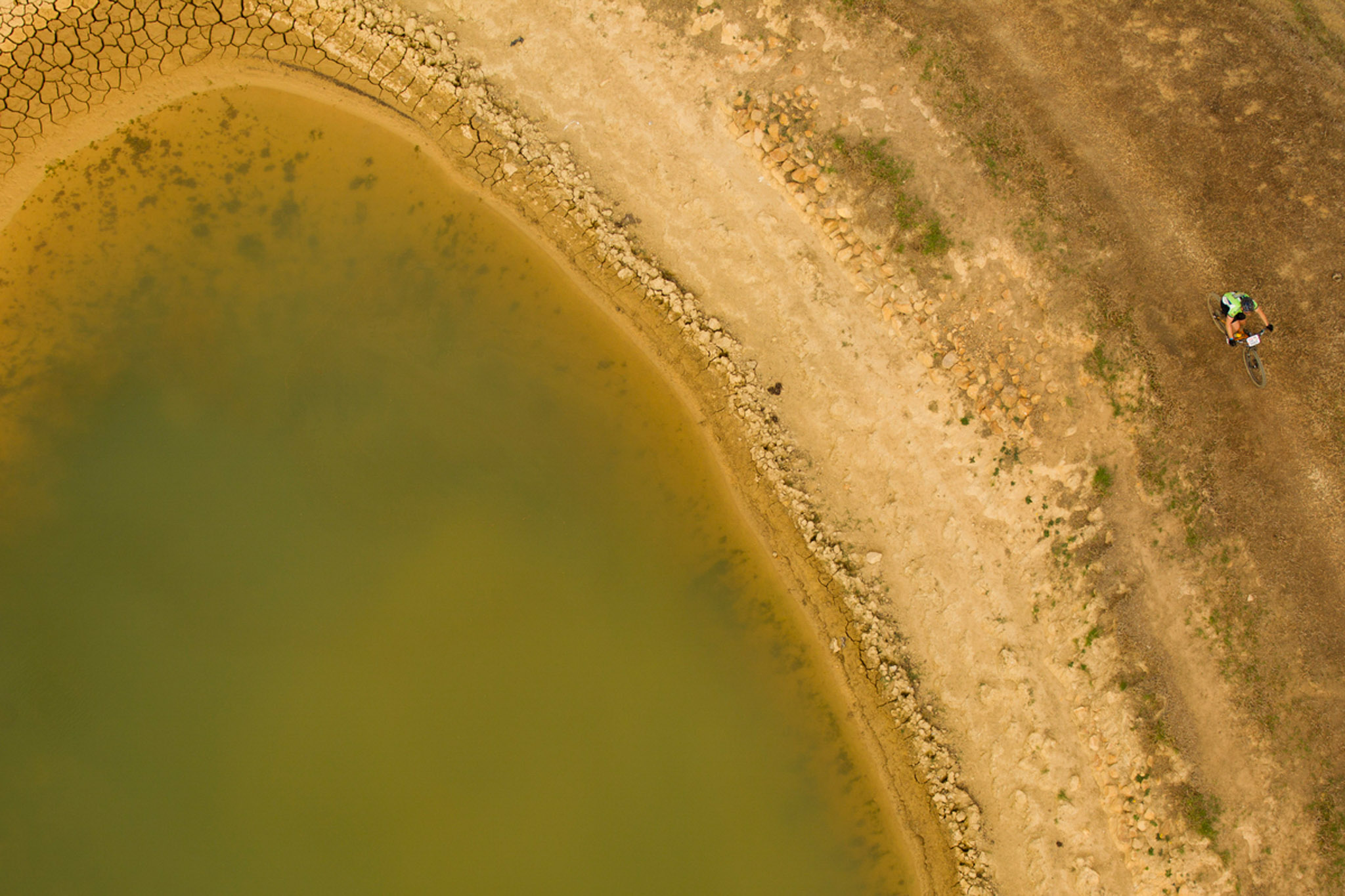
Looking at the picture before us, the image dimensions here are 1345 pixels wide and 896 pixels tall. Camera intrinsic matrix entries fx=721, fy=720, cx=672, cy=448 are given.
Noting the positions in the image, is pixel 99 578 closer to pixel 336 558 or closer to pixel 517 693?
pixel 336 558

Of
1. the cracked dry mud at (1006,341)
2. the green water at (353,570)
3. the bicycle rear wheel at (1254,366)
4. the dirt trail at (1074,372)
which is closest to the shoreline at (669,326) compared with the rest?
the cracked dry mud at (1006,341)

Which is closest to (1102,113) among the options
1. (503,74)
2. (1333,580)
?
(1333,580)

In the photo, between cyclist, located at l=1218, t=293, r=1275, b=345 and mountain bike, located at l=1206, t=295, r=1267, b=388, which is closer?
cyclist, located at l=1218, t=293, r=1275, b=345

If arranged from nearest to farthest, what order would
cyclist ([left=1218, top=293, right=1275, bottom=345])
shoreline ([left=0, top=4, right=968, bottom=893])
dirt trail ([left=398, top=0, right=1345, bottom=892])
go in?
cyclist ([left=1218, top=293, right=1275, bottom=345]) < dirt trail ([left=398, top=0, right=1345, bottom=892]) < shoreline ([left=0, top=4, right=968, bottom=893])

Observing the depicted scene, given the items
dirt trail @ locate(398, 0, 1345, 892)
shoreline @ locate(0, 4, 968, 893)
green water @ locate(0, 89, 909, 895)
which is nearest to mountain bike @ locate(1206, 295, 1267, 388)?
dirt trail @ locate(398, 0, 1345, 892)

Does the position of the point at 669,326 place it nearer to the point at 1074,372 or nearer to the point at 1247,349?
the point at 1074,372


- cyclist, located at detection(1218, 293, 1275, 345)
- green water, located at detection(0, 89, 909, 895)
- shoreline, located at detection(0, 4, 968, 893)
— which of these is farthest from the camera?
shoreline, located at detection(0, 4, 968, 893)

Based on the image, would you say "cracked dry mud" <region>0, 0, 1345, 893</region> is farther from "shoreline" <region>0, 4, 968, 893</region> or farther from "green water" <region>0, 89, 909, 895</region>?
"green water" <region>0, 89, 909, 895</region>
